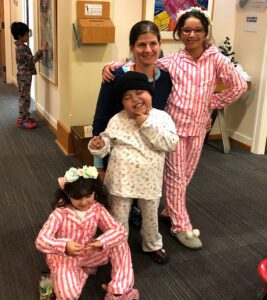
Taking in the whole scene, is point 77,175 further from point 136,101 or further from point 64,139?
point 64,139

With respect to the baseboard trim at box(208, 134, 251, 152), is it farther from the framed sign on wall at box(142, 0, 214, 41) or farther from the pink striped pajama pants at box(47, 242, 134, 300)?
the pink striped pajama pants at box(47, 242, 134, 300)

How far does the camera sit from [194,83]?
86.5 inches

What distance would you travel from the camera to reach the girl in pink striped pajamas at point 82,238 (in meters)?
1.78

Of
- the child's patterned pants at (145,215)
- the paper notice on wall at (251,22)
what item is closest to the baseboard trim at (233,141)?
the paper notice on wall at (251,22)

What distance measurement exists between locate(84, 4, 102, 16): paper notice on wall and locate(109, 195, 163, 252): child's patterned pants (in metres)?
1.98

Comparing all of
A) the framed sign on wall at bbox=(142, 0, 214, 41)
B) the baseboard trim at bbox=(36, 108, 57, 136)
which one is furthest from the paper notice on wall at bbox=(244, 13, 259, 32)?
the baseboard trim at bbox=(36, 108, 57, 136)

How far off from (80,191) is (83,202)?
0.06 meters

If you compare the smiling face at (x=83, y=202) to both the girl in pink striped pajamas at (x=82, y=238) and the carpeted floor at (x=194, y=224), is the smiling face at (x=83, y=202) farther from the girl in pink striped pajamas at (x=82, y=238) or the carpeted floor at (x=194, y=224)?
the carpeted floor at (x=194, y=224)

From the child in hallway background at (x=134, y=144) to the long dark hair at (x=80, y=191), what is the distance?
0.30 ft

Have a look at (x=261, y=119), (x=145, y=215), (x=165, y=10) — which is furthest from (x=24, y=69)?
(x=145, y=215)

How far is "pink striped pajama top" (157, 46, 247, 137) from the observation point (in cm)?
219

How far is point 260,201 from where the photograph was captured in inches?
122

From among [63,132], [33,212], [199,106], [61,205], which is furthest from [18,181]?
[199,106]

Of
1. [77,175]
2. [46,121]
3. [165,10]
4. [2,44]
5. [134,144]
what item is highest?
[165,10]
